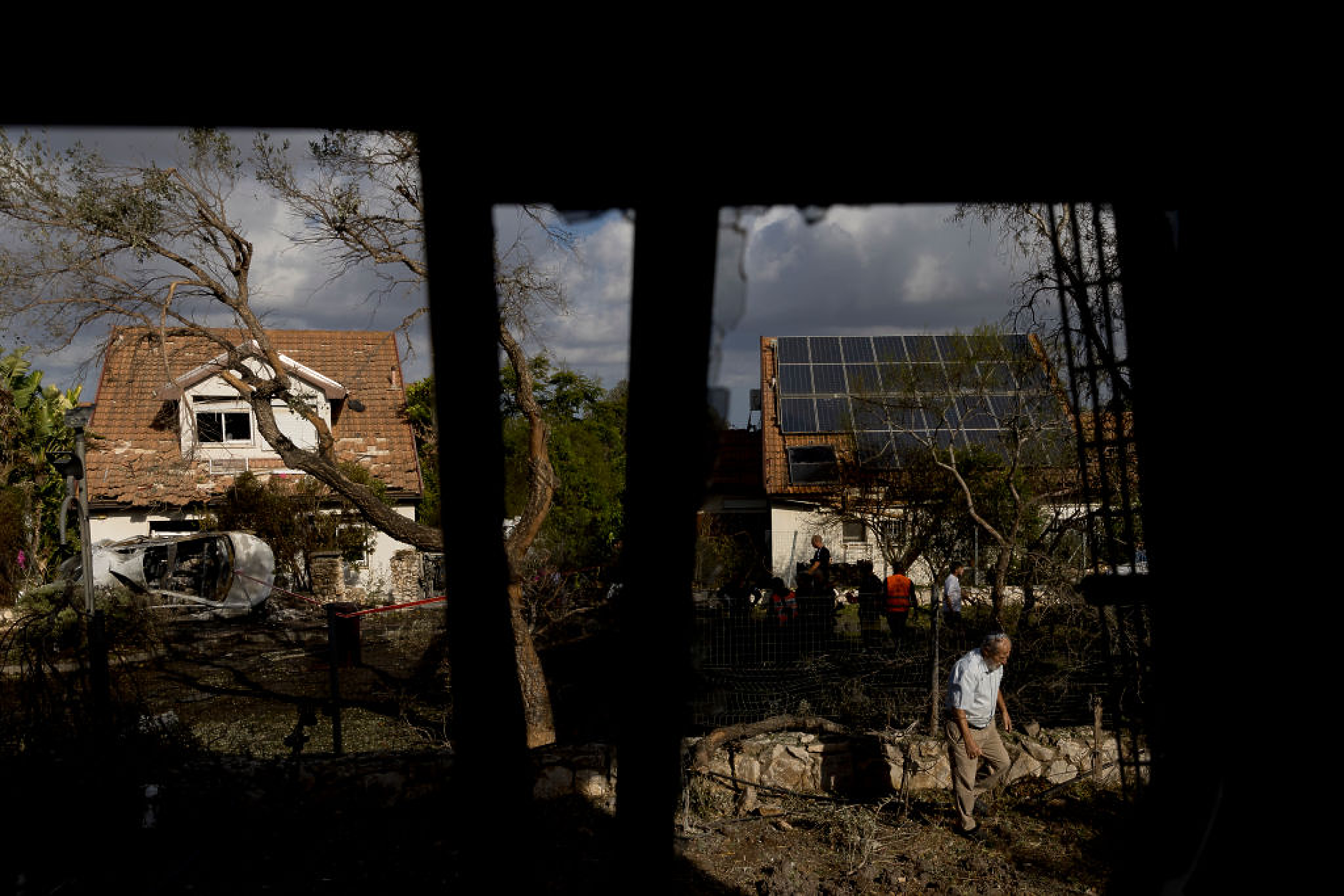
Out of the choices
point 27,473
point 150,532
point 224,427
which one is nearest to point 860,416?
point 224,427

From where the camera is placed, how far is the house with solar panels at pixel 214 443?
1900 centimetres

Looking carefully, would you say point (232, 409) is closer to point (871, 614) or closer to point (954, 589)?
point (871, 614)

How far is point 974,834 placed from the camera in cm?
722

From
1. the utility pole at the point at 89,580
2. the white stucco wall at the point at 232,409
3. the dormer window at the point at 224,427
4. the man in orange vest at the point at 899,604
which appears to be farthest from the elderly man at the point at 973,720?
the dormer window at the point at 224,427

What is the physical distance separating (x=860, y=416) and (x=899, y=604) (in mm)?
6406

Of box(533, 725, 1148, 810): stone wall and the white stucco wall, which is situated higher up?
the white stucco wall

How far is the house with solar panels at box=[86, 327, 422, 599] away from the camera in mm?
19000

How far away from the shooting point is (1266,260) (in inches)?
63.3

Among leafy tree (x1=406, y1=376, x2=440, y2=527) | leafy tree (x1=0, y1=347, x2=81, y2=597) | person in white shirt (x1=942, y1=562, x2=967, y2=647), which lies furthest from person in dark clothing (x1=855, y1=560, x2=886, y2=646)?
leafy tree (x1=0, y1=347, x2=81, y2=597)

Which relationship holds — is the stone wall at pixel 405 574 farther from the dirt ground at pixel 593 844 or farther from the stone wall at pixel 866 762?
the stone wall at pixel 866 762

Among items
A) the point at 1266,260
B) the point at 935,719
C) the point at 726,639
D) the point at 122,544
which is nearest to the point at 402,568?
the point at 122,544

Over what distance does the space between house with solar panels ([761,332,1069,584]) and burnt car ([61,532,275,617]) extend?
9.37 meters

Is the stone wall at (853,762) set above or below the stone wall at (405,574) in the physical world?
below

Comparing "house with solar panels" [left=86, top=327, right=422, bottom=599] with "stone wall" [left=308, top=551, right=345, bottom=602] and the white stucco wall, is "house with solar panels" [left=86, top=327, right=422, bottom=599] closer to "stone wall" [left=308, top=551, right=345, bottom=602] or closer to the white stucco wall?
the white stucco wall
